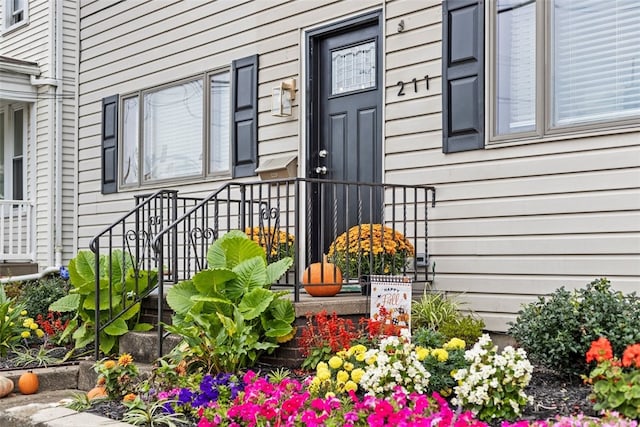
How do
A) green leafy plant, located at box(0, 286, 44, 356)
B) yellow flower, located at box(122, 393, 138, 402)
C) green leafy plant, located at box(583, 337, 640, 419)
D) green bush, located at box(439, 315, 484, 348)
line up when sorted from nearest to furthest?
1. green leafy plant, located at box(583, 337, 640, 419)
2. yellow flower, located at box(122, 393, 138, 402)
3. green bush, located at box(439, 315, 484, 348)
4. green leafy plant, located at box(0, 286, 44, 356)

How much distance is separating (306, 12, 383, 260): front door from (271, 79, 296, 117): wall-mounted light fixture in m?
0.19

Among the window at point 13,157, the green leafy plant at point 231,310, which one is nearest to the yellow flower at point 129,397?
the green leafy plant at point 231,310

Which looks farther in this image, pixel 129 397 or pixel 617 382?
pixel 129 397

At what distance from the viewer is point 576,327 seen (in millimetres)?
4320

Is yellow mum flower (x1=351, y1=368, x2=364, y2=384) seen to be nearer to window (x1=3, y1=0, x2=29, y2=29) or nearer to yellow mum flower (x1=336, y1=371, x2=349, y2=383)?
yellow mum flower (x1=336, y1=371, x2=349, y2=383)

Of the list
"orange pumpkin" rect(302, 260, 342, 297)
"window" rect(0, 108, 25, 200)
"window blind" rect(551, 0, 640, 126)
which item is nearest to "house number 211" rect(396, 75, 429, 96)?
"window blind" rect(551, 0, 640, 126)

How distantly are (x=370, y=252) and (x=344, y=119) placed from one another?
181 cm

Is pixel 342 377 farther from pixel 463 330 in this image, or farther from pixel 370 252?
pixel 370 252

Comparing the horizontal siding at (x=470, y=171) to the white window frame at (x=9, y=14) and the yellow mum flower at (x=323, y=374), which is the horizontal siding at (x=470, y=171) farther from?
the white window frame at (x=9, y=14)

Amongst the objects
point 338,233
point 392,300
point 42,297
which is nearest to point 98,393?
point 392,300

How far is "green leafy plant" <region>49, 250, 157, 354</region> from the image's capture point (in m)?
6.26

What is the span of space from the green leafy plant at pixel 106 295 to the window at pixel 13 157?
228 inches

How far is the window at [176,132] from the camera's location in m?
8.45

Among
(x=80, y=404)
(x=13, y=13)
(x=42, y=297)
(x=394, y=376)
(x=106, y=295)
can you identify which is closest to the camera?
(x=394, y=376)
